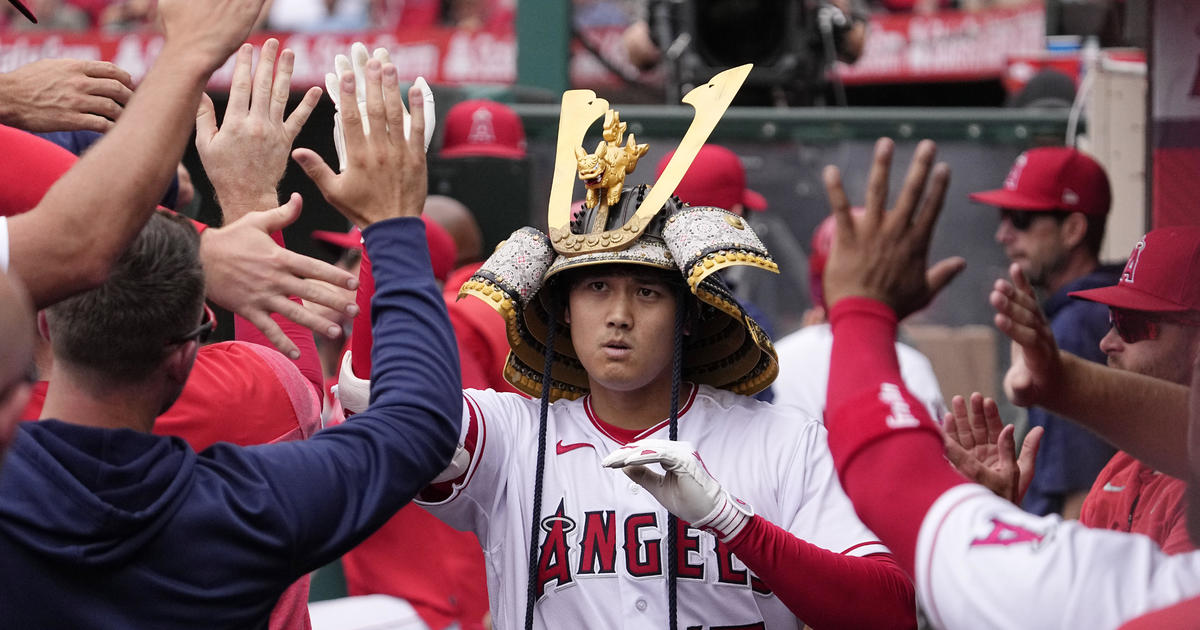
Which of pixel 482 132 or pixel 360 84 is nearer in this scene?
pixel 360 84

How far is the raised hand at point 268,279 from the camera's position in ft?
6.00

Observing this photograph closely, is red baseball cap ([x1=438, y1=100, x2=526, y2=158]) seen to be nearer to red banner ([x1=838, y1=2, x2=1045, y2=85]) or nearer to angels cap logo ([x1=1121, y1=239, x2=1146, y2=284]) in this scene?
angels cap logo ([x1=1121, y1=239, x2=1146, y2=284])

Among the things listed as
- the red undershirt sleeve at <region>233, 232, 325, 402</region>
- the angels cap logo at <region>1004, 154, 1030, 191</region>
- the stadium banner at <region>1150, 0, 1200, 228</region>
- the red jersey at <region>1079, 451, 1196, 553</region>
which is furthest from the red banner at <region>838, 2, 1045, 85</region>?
the red undershirt sleeve at <region>233, 232, 325, 402</region>

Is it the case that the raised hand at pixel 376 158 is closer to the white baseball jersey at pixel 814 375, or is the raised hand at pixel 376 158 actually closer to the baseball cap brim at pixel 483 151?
the white baseball jersey at pixel 814 375

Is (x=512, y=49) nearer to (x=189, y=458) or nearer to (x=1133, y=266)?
(x=1133, y=266)

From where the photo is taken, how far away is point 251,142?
2.21 m

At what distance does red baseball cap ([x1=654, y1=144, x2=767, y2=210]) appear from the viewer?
4.36 meters

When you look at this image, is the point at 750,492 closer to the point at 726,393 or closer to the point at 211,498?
the point at 726,393

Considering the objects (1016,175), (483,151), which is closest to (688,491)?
(1016,175)

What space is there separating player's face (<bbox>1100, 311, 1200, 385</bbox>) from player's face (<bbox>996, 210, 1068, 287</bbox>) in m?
A: 2.02

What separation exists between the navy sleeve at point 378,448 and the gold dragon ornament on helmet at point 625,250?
452mm

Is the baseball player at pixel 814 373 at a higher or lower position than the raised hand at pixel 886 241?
lower

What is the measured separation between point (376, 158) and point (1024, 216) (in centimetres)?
341

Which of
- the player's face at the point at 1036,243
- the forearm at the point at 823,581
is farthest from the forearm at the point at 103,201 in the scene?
the player's face at the point at 1036,243
